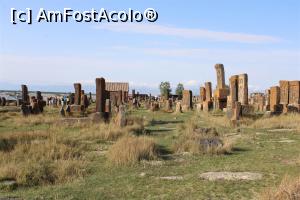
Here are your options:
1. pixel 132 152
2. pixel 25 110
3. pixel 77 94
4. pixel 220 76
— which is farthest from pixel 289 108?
pixel 132 152

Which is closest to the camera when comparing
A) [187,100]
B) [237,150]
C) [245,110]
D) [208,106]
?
[237,150]

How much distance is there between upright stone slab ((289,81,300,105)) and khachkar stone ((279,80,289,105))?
180mm

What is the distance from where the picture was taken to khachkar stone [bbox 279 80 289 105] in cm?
2519

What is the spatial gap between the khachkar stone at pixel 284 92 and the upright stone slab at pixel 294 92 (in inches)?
7.1

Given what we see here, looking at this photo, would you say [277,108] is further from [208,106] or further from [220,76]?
[208,106]

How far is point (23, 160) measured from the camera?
30.9 feet

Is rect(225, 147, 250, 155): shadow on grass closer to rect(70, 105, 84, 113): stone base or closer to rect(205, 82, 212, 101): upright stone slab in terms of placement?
rect(70, 105, 84, 113): stone base

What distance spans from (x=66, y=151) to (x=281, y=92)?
17939 mm

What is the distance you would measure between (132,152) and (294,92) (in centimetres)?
1753

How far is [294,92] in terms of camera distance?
24.9m

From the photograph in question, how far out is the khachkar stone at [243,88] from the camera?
23547 millimetres

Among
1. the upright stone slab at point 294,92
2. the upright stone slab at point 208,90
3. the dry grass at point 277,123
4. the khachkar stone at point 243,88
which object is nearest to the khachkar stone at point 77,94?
the upright stone slab at point 208,90

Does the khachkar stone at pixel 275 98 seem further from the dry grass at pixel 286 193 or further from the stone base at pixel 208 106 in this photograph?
the dry grass at pixel 286 193

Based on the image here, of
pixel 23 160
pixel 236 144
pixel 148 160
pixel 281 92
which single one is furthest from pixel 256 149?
pixel 281 92
